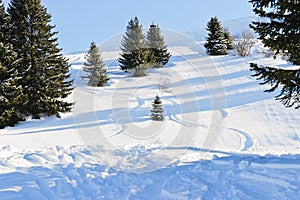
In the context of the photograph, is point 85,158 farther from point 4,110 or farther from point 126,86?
point 126,86

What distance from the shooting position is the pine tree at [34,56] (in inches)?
634

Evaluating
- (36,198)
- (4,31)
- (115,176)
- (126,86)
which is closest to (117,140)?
(115,176)

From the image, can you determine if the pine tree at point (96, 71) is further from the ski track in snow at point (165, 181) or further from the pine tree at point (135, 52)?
the ski track in snow at point (165, 181)

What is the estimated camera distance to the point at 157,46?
32938 millimetres

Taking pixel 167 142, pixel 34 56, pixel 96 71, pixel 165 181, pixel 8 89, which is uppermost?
pixel 34 56

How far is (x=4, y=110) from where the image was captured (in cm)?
1438

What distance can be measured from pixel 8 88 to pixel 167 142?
9.04 meters

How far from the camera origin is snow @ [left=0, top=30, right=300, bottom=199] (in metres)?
5.38

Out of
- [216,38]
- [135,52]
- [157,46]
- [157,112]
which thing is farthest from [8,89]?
[216,38]

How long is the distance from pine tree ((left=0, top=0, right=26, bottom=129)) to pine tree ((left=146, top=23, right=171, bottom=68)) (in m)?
18.7

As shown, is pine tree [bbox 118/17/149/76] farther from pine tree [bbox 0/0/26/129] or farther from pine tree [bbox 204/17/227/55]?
pine tree [bbox 0/0/26/129]

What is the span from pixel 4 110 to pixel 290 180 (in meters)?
13.9

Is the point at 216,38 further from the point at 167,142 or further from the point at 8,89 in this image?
the point at 8,89

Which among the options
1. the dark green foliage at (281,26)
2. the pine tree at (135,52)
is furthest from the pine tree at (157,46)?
the dark green foliage at (281,26)
